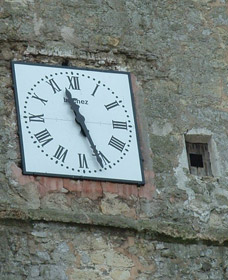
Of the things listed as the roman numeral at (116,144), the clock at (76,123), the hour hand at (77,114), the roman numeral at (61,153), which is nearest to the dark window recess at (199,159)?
the clock at (76,123)

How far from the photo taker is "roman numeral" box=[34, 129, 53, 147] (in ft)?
41.1

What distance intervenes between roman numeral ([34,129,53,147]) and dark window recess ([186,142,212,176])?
122 cm

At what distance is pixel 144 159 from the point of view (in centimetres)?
1280

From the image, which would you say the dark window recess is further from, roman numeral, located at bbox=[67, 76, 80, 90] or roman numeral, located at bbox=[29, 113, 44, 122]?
roman numeral, located at bbox=[29, 113, 44, 122]

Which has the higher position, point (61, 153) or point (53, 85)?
point (53, 85)

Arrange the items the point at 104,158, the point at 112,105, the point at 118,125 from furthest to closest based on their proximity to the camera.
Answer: the point at 112,105 → the point at 118,125 → the point at 104,158

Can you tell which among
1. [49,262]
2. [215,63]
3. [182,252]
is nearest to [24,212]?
[49,262]

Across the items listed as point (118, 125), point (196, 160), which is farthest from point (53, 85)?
point (196, 160)

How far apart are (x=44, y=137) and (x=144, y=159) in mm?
840

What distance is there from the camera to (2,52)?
13.0 meters

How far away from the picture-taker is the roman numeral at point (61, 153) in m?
12.5

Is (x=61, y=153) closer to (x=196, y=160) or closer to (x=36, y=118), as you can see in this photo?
(x=36, y=118)

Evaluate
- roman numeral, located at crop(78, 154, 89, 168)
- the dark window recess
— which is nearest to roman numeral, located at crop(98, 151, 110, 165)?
roman numeral, located at crop(78, 154, 89, 168)

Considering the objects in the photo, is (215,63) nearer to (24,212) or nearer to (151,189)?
(151,189)
